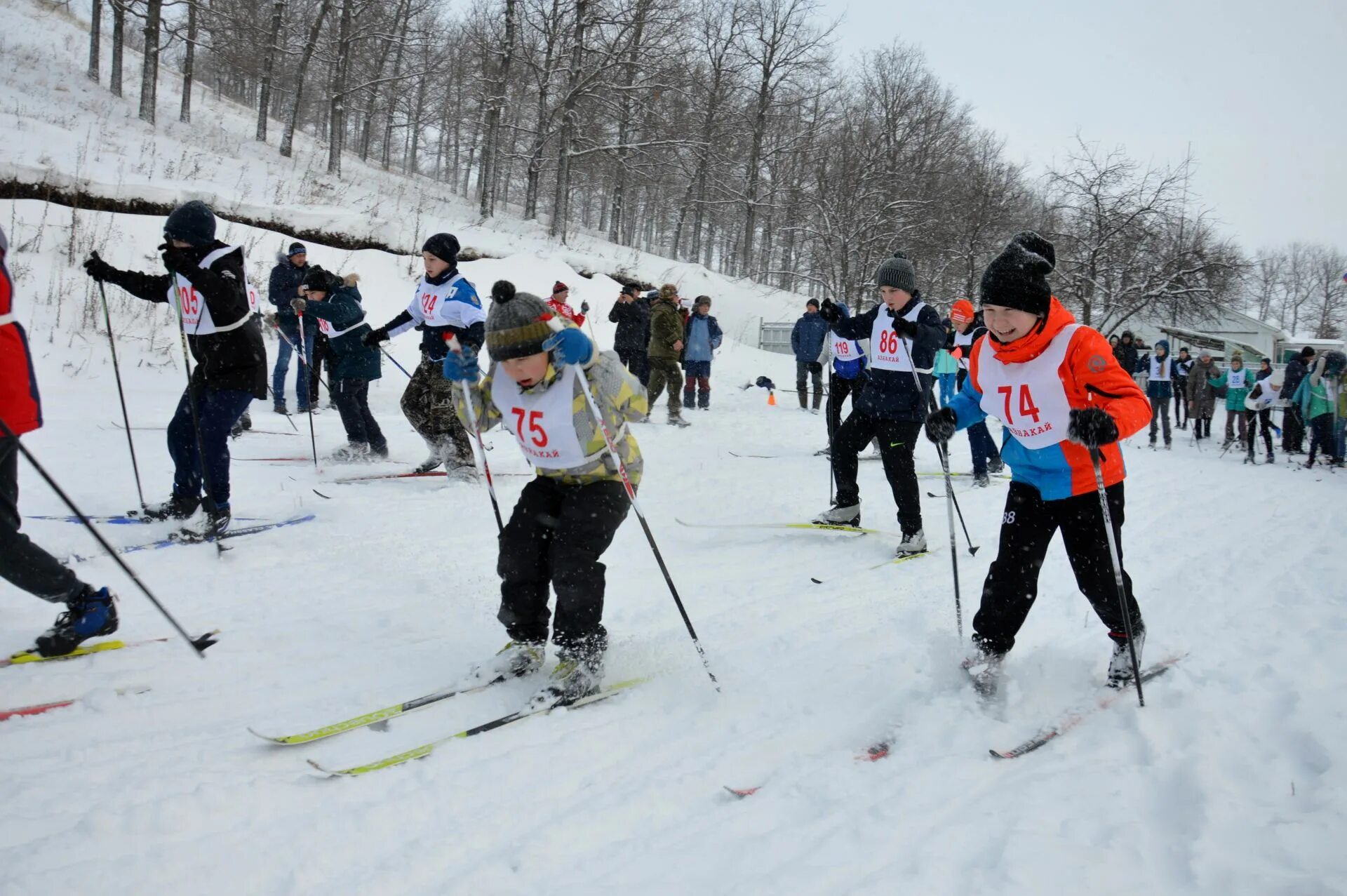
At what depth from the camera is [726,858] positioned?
216cm

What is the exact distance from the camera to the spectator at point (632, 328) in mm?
12469

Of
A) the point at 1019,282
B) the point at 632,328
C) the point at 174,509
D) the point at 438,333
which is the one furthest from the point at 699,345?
the point at 1019,282

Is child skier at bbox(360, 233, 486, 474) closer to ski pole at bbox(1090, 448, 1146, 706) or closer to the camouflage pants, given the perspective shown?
the camouflage pants

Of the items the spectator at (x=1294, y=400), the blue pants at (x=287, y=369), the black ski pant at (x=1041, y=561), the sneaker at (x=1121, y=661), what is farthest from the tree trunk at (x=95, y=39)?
the spectator at (x=1294, y=400)

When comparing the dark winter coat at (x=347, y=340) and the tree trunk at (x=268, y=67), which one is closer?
the dark winter coat at (x=347, y=340)

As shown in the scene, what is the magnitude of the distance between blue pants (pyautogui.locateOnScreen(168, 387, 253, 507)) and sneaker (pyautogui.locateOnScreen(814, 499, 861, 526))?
164 inches

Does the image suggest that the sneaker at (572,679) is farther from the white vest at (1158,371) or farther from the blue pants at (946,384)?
the white vest at (1158,371)

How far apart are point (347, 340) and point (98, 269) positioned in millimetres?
3154

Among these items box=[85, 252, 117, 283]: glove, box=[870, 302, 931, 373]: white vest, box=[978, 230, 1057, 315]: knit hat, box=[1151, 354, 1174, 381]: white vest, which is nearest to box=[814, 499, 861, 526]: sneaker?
box=[870, 302, 931, 373]: white vest

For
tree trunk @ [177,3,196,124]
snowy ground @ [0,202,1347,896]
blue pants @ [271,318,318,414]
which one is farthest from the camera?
tree trunk @ [177,3,196,124]

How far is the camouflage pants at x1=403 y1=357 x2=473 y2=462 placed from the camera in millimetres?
6867

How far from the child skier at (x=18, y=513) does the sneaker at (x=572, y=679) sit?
6.39ft

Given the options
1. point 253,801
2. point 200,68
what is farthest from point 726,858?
point 200,68

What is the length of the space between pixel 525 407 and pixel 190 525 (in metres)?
3.03
